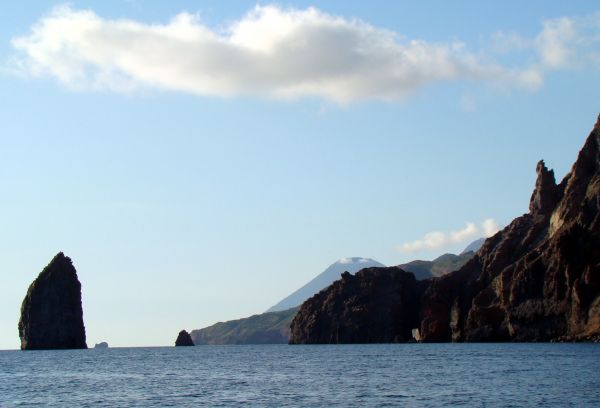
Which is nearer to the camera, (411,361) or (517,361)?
(517,361)

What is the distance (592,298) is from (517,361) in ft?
223

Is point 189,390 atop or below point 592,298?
below

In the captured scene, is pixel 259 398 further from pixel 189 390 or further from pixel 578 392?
pixel 578 392

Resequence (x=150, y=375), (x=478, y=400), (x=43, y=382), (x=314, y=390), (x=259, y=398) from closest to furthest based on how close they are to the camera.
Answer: (x=478, y=400) < (x=259, y=398) < (x=314, y=390) < (x=43, y=382) < (x=150, y=375)

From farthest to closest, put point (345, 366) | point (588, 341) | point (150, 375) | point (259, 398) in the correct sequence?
point (588, 341) < point (345, 366) < point (150, 375) < point (259, 398)

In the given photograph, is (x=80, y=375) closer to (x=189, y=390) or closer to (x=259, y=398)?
(x=189, y=390)

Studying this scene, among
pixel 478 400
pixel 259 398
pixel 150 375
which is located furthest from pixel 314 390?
pixel 150 375

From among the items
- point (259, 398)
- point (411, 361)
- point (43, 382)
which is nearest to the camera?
point (259, 398)

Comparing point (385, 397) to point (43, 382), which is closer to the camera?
point (385, 397)

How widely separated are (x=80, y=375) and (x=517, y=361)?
64.7 m

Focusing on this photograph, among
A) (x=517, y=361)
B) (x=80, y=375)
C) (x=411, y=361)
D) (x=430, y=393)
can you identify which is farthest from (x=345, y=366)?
(x=430, y=393)

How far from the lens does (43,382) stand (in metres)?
118

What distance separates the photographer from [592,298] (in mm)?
195500

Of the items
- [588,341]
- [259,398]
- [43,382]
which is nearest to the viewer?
[259,398]
